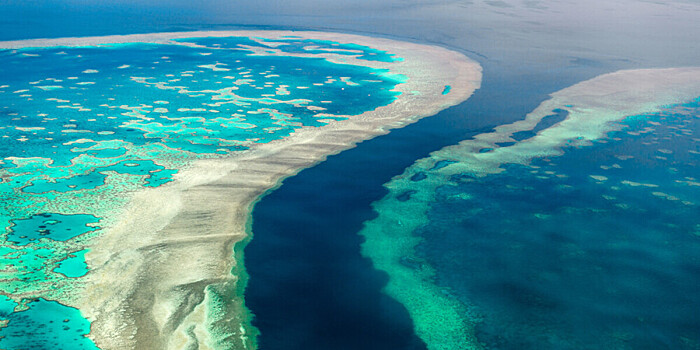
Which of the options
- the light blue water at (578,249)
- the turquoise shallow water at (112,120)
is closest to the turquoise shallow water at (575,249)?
the light blue water at (578,249)

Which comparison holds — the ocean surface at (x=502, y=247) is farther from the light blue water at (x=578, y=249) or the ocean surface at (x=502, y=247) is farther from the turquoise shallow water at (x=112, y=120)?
the turquoise shallow water at (x=112, y=120)

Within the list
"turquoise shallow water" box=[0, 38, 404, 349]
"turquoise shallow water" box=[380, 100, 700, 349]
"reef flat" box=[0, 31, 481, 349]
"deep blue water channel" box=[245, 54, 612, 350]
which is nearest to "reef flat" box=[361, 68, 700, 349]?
"turquoise shallow water" box=[380, 100, 700, 349]

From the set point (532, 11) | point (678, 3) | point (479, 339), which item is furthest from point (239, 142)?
point (678, 3)

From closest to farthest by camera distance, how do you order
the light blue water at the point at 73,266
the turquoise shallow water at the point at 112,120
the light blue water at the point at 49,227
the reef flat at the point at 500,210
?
the reef flat at the point at 500,210 → the light blue water at the point at 73,266 → the turquoise shallow water at the point at 112,120 → the light blue water at the point at 49,227

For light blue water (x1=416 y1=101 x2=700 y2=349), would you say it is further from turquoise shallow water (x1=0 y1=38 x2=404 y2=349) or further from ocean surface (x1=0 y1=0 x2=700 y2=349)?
turquoise shallow water (x1=0 y1=38 x2=404 y2=349)

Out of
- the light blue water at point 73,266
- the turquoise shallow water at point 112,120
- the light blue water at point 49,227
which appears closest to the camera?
the light blue water at point 73,266

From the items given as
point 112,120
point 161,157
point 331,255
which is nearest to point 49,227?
point 161,157

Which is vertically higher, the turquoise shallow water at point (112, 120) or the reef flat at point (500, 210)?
the turquoise shallow water at point (112, 120)

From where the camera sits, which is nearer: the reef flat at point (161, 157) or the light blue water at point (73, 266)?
the reef flat at point (161, 157)
